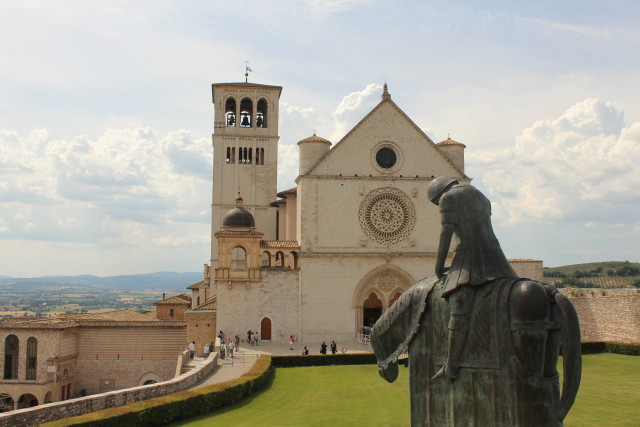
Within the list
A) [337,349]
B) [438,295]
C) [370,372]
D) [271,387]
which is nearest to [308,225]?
[337,349]

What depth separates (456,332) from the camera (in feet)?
23.8

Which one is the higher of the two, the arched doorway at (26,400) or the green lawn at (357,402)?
the green lawn at (357,402)

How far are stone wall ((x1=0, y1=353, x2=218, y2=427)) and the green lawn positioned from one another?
1982mm

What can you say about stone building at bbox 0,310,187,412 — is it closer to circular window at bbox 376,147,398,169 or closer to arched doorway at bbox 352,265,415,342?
arched doorway at bbox 352,265,415,342

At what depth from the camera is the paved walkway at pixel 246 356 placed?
26703 mm

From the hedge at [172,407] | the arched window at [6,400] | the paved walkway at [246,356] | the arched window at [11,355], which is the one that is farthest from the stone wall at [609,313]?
the arched window at [6,400]

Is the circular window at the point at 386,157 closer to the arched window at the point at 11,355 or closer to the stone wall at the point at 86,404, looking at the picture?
the stone wall at the point at 86,404

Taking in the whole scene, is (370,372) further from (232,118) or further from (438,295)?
(232,118)

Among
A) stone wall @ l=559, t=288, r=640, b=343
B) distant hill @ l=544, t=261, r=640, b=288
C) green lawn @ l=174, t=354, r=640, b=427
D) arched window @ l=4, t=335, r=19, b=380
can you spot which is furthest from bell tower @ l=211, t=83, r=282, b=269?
distant hill @ l=544, t=261, r=640, b=288

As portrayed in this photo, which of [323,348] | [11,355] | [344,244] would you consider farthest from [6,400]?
[344,244]

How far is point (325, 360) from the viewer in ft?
105

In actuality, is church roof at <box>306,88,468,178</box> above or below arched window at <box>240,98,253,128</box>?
below

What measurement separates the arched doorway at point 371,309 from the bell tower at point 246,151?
16194 mm

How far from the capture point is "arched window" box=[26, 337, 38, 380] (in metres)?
38.4
